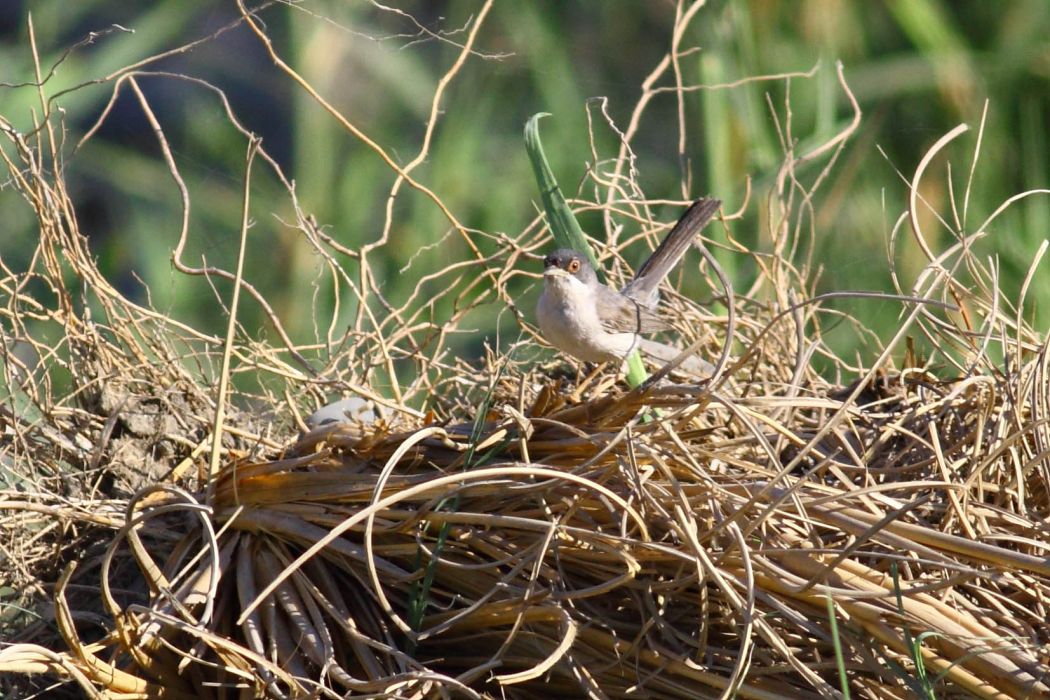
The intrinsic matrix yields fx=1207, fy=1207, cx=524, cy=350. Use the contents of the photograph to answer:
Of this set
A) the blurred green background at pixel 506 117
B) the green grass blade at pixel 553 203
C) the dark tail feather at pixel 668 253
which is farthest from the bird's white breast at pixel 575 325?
the blurred green background at pixel 506 117

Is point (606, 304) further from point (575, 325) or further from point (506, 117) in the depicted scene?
point (506, 117)

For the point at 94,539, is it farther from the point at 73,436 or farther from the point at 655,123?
the point at 655,123

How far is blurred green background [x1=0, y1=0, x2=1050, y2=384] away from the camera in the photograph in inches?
215

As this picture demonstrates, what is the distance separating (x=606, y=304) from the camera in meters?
2.89

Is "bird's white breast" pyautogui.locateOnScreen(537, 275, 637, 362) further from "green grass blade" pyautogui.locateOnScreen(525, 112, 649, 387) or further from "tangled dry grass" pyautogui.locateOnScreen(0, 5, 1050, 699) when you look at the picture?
"tangled dry grass" pyautogui.locateOnScreen(0, 5, 1050, 699)

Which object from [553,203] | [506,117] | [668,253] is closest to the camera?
[553,203]

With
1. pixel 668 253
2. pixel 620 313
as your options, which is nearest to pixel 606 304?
pixel 620 313

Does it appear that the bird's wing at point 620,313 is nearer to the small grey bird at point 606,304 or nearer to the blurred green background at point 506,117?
the small grey bird at point 606,304

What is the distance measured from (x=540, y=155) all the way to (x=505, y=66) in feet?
17.1

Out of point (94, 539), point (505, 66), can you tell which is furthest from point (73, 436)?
point (505, 66)

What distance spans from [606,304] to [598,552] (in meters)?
1.20

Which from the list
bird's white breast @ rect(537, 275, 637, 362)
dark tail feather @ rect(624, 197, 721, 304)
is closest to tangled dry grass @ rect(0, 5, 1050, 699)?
bird's white breast @ rect(537, 275, 637, 362)

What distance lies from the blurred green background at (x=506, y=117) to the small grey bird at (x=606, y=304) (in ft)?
4.47

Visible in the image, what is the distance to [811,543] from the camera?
1722 millimetres
